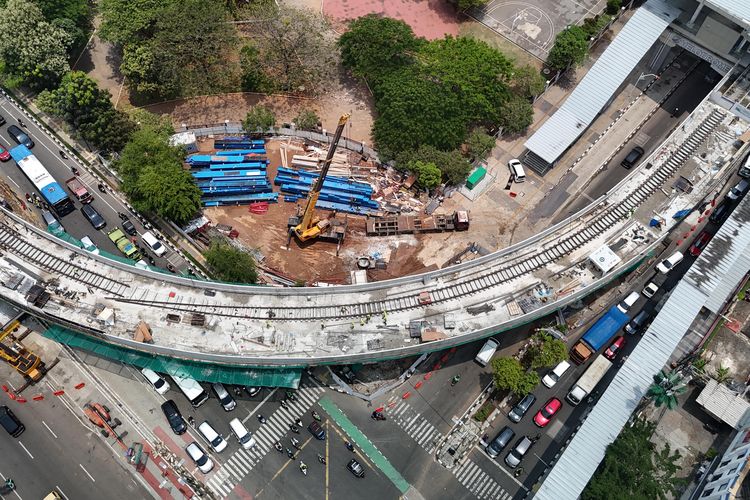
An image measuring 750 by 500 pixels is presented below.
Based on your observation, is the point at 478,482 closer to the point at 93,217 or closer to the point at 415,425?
the point at 415,425

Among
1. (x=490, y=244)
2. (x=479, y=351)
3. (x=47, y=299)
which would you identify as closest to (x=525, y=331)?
(x=479, y=351)


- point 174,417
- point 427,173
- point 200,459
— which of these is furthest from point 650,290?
point 174,417

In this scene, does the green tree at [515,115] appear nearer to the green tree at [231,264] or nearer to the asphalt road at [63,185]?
the green tree at [231,264]

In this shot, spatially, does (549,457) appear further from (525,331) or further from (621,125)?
(621,125)

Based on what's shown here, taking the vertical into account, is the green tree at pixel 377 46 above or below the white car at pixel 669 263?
above

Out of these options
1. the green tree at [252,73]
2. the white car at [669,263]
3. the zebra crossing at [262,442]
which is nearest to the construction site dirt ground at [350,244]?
the zebra crossing at [262,442]

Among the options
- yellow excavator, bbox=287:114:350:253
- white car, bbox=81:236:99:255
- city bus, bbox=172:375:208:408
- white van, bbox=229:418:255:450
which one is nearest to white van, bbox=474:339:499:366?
yellow excavator, bbox=287:114:350:253

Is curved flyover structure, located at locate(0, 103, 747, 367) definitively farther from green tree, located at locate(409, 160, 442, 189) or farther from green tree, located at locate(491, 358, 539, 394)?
green tree, located at locate(409, 160, 442, 189)

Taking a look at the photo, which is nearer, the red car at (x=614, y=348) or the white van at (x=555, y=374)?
the white van at (x=555, y=374)
